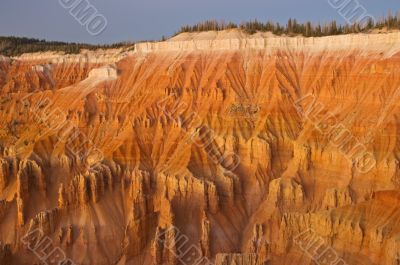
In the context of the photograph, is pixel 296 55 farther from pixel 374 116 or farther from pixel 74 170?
pixel 74 170

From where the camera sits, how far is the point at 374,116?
35469mm

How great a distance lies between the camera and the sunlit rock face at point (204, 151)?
1348 inches

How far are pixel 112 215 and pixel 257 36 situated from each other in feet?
74.5

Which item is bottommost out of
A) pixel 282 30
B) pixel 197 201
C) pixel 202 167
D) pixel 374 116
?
pixel 197 201

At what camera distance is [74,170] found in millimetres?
41688

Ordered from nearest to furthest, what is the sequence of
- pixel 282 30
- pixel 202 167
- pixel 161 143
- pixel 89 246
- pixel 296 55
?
pixel 89 246, pixel 202 167, pixel 161 143, pixel 296 55, pixel 282 30

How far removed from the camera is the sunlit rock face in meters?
34.2

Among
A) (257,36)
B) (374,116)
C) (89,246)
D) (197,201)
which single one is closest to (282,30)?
(257,36)

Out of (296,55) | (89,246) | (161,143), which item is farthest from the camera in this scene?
(296,55)

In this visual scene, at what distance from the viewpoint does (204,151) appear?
128 ft

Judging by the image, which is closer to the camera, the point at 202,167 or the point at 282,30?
the point at 202,167

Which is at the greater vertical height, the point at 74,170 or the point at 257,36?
the point at 257,36

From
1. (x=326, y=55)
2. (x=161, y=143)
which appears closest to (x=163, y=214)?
(x=161, y=143)

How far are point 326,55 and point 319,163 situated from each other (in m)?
11.2
